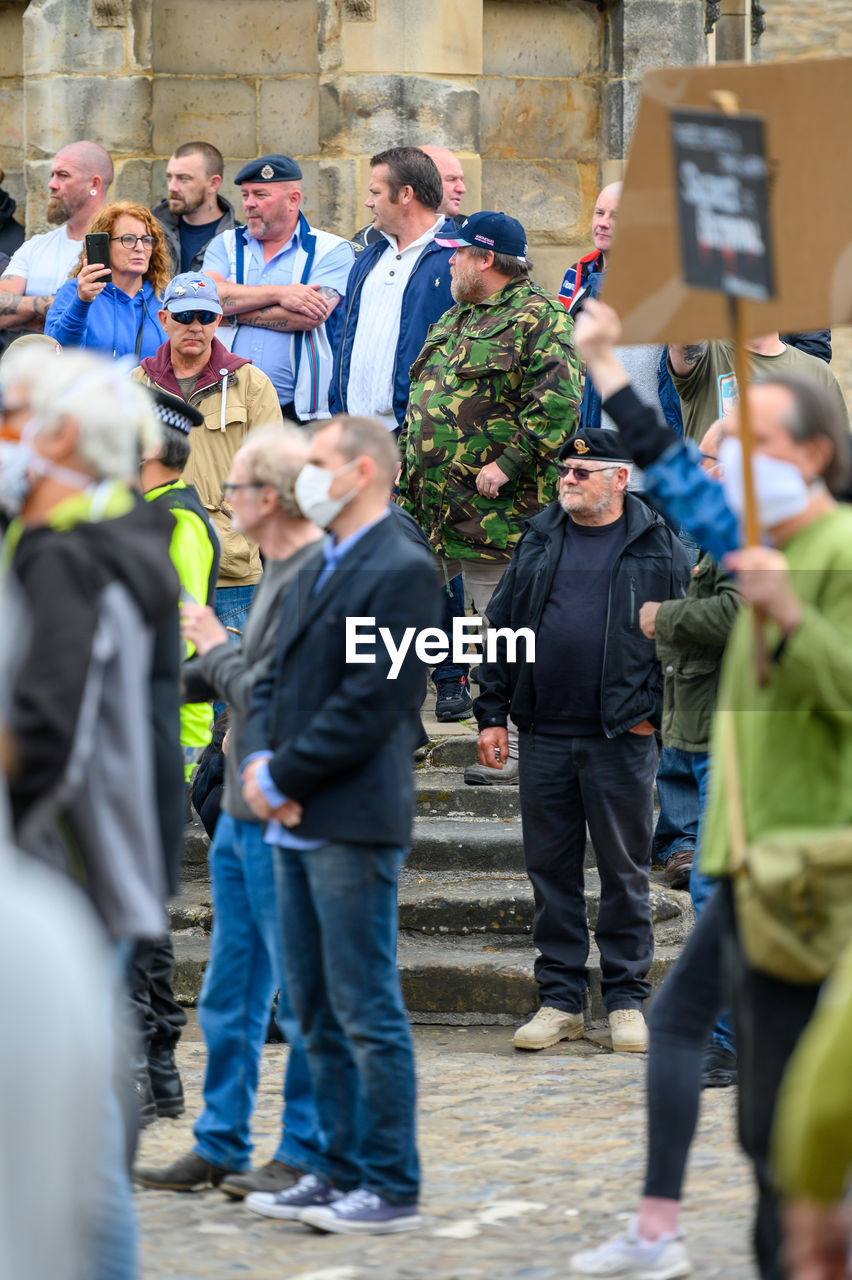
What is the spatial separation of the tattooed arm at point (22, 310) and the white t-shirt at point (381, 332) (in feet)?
4.97

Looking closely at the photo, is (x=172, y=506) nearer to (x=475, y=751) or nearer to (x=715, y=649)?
(x=715, y=649)

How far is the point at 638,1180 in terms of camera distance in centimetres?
510

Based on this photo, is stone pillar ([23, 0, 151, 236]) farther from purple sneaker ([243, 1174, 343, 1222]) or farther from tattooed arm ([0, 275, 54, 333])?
purple sneaker ([243, 1174, 343, 1222])

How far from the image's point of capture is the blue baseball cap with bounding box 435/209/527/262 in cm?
762

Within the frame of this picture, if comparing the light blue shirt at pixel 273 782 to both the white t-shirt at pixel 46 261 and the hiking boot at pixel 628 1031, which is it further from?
the white t-shirt at pixel 46 261

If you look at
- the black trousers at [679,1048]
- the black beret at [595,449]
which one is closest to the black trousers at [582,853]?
the black beret at [595,449]

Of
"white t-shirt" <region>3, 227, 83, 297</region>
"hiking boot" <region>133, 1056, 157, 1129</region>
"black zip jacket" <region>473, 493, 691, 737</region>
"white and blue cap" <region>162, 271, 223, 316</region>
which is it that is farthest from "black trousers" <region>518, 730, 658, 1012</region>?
"white t-shirt" <region>3, 227, 83, 297</region>

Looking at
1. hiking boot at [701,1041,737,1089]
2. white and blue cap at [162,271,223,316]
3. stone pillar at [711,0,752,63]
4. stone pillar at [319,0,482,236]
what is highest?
stone pillar at [711,0,752,63]

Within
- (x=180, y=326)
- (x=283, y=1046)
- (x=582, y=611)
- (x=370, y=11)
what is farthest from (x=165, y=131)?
(x=283, y=1046)

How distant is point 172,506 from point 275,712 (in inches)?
40.9

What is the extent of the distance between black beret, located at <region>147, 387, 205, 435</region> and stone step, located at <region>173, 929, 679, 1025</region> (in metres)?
2.26

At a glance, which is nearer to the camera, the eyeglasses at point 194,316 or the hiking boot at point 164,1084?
the hiking boot at point 164,1084

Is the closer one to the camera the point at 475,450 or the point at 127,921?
the point at 127,921

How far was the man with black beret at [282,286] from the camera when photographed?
8.61m
